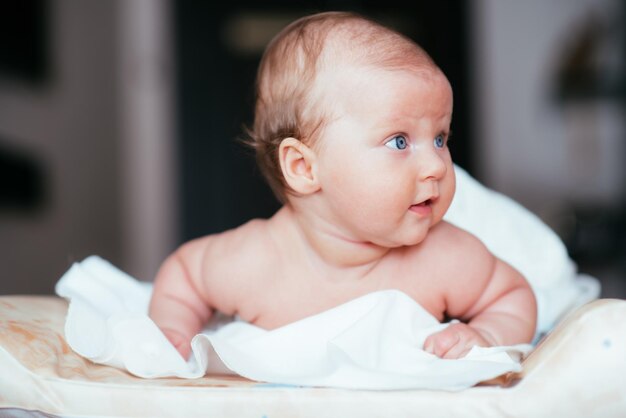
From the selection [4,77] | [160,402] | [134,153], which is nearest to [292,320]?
[160,402]

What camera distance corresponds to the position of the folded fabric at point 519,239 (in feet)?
4.03

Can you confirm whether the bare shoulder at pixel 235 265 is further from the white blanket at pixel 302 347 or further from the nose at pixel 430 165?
the nose at pixel 430 165

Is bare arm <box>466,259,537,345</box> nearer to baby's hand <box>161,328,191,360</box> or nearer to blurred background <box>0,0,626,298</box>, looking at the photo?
baby's hand <box>161,328,191,360</box>

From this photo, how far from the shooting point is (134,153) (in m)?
4.07

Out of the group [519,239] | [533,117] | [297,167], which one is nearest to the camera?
[297,167]

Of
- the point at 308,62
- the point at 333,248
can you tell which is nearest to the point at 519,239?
the point at 333,248

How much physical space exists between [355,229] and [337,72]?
0.61 feet

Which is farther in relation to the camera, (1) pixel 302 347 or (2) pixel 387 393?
(1) pixel 302 347

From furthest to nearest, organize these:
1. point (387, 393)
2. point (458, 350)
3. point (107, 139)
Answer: point (107, 139) < point (458, 350) < point (387, 393)

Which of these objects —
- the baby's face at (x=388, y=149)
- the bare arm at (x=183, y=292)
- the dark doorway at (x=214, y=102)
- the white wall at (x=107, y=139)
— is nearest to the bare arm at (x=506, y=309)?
the baby's face at (x=388, y=149)

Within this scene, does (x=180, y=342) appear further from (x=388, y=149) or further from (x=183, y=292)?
(x=388, y=149)

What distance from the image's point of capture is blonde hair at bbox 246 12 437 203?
0.91 meters

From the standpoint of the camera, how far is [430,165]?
88cm

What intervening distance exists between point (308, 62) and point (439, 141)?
18 cm
